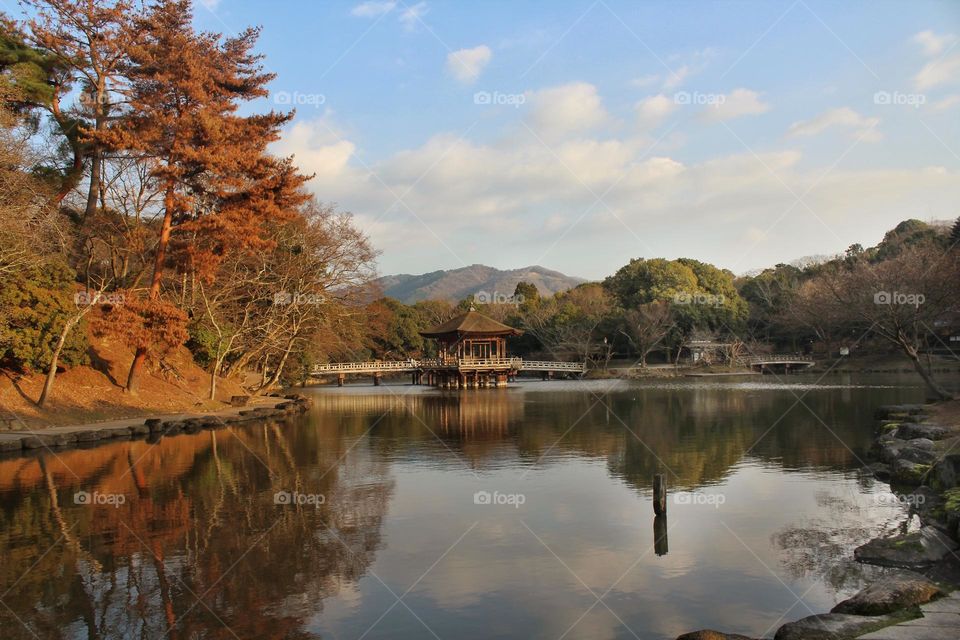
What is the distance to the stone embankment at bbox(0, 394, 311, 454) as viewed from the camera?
18688 mm

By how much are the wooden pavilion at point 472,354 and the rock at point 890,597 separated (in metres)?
42.9

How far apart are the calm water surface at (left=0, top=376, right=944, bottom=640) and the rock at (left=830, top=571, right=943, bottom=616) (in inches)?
24.2

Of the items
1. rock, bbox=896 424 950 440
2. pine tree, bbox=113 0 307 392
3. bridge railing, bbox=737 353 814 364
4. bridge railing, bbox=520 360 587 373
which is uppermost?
pine tree, bbox=113 0 307 392

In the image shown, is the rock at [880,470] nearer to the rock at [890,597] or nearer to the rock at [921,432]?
the rock at [921,432]

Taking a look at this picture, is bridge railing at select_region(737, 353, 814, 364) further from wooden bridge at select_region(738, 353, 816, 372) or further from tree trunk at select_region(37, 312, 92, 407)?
tree trunk at select_region(37, 312, 92, 407)

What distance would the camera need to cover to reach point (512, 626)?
7039 mm

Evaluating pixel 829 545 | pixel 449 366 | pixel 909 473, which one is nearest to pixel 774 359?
pixel 449 366

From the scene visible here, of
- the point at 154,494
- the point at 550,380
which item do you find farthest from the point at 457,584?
the point at 550,380

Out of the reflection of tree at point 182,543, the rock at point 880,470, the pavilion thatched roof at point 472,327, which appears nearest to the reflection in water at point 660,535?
the reflection of tree at point 182,543

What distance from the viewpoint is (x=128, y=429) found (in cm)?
2164

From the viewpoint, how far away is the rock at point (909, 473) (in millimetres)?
12937

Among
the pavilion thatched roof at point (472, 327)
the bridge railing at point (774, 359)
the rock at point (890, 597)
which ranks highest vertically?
the pavilion thatched roof at point (472, 327)

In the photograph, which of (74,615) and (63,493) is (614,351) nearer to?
(63,493)

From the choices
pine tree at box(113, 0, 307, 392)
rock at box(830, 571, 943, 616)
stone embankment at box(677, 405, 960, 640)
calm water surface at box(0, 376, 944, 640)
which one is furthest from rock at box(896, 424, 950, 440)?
pine tree at box(113, 0, 307, 392)
